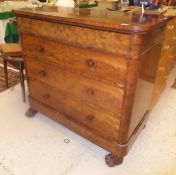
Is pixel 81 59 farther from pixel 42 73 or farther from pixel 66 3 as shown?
pixel 66 3

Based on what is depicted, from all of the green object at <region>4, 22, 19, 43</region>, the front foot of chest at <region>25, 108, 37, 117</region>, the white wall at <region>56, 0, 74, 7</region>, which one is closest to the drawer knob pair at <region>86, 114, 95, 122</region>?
the front foot of chest at <region>25, 108, 37, 117</region>

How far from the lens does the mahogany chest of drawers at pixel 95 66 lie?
3.38 feet

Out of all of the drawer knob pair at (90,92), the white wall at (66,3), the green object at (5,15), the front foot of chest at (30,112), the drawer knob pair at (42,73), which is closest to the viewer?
the drawer knob pair at (90,92)

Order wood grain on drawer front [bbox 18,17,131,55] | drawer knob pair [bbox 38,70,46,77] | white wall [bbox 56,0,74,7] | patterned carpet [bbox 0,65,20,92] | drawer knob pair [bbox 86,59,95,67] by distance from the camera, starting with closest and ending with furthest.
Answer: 1. wood grain on drawer front [bbox 18,17,131,55]
2. drawer knob pair [bbox 86,59,95,67]
3. drawer knob pair [bbox 38,70,46,77]
4. white wall [bbox 56,0,74,7]
5. patterned carpet [bbox 0,65,20,92]

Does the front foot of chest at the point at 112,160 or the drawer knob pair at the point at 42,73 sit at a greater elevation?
the drawer knob pair at the point at 42,73

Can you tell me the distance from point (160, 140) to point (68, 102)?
0.87 metres

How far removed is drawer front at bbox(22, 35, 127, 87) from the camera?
1100 millimetres

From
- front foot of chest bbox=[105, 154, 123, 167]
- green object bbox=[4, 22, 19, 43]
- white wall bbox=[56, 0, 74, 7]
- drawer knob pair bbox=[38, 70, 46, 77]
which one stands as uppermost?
white wall bbox=[56, 0, 74, 7]

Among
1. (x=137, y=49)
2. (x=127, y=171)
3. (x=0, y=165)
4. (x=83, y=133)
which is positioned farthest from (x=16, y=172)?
(x=137, y=49)

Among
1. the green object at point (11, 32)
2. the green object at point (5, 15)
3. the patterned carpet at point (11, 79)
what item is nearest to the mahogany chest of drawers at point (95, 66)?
the patterned carpet at point (11, 79)

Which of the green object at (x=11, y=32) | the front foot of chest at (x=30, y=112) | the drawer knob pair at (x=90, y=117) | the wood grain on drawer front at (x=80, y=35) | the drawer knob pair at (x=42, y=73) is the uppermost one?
the wood grain on drawer front at (x=80, y=35)

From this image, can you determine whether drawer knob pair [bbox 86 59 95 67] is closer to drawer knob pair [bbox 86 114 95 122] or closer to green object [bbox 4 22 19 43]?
drawer knob pair [bbox 86 114 95 122]

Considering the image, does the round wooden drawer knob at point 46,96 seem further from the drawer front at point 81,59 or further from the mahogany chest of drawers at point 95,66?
the drawer front at point 81,59

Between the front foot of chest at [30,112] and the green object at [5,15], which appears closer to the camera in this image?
the front foot of chest at [30,112]
